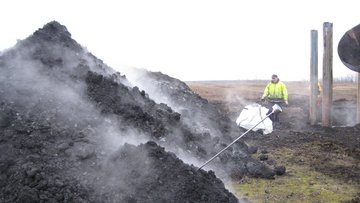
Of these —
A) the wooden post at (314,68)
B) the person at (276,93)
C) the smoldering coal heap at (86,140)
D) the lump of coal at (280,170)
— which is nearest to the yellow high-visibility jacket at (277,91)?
the person at (276,93)

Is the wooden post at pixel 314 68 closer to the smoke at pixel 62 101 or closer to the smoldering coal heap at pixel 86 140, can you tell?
the smoldering coal heap at pixel 86 140

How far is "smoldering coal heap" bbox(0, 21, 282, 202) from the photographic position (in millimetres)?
4973

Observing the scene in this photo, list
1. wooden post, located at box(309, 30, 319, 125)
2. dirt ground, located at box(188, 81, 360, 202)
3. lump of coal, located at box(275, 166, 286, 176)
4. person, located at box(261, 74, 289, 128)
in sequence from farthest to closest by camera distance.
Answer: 1. wooden post, located at box(309, 30, 319, 125)
2. person, located at box(261, 74, 289, 128)
3. lump of coal, located at box(275, 166, 286, 176)
4. dirt ground, located at box(188, 81, 360, 202)

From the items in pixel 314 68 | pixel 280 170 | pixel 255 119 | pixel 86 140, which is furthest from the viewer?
pixel 314 68

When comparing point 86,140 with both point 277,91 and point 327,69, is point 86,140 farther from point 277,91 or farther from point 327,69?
point 327,69

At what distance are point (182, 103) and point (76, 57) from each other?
3.36 meters

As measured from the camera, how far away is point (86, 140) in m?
5.70

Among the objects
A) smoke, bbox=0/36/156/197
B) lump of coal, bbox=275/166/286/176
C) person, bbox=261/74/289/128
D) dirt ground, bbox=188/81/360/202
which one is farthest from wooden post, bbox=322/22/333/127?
smoke, bbox=0/36/156/197

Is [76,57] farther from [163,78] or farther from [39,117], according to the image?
[163,78]

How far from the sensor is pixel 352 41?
7871 mm

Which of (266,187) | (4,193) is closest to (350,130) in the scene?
(266,187)


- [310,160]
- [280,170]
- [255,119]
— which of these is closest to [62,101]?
[280,170]

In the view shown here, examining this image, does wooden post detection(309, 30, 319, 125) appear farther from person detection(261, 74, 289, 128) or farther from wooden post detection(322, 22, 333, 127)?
person detection(261, 74, 289, 128)

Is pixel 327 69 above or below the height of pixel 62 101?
above
